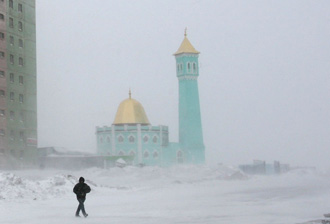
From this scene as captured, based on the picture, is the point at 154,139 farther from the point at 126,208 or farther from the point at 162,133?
the point at 126,208

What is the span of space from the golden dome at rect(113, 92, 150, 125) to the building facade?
15.2 meters

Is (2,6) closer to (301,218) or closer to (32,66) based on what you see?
(32,66)

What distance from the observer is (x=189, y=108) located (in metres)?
75.4

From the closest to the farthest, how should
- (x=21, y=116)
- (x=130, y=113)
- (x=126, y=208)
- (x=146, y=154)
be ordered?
(x=126, y=208) < (x=21, y=116) < (x=146, y=154) < (x=130, y=113)

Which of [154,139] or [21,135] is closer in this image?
[21,135]

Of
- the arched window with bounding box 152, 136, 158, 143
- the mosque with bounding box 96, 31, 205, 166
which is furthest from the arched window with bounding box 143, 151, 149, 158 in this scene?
the arched window with bounding box 152, 136, 158, 143

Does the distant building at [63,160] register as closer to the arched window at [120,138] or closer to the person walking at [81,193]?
the arched window at [120,138]

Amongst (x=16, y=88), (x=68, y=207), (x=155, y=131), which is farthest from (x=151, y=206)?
(x=155, y=131)

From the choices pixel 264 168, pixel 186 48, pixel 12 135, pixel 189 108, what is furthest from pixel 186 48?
pixel 12 135

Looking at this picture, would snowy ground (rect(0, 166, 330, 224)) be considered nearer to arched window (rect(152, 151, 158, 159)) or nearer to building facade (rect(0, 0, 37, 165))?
building facade (rect(0, 0, 37, 165))

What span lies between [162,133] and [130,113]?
5.20 metres

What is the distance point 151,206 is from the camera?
26.6 metres

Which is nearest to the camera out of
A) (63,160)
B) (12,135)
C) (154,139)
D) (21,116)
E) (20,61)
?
(12,135)

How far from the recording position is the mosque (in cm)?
7106
